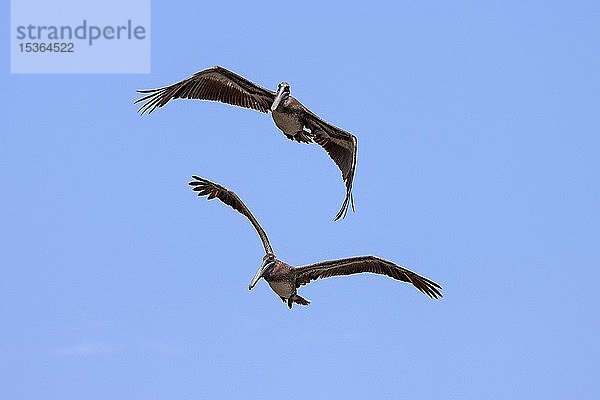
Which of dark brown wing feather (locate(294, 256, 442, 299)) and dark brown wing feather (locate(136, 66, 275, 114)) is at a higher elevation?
dark brown wing feather (locate(136, 66, 275, 114))

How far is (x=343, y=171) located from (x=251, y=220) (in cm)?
325

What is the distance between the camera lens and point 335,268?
4228 cm

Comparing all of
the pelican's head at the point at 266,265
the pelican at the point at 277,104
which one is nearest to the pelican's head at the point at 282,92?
the pelican at the point at 277,104

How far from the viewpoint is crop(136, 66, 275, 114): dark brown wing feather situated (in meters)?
42.8

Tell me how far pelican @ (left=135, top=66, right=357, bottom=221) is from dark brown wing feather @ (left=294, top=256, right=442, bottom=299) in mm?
2191

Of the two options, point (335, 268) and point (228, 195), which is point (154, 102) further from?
point (335, 268)

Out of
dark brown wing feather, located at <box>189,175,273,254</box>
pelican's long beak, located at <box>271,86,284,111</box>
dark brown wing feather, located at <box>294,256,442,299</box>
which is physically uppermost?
pelican's long beak, located at <box>271,86,284,111</box>

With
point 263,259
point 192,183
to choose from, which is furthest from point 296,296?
point 192,183

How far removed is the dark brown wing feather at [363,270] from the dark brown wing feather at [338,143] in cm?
227

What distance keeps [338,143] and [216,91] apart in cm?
458

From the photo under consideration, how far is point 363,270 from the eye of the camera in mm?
42375

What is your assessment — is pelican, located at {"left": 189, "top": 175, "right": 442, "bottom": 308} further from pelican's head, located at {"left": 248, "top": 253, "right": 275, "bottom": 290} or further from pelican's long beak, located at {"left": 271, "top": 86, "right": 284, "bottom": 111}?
pelican's long beak, located at {"left": 271, "top": 86, "right": 284, "bottom": 111}

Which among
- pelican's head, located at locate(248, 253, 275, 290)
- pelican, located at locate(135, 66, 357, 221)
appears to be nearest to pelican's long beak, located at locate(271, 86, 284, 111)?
pelican, located at locate(135, 66, 357, 221)

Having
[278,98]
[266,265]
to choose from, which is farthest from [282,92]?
[266,265]
